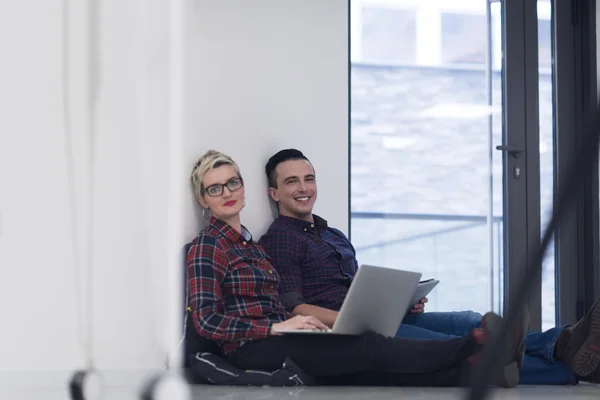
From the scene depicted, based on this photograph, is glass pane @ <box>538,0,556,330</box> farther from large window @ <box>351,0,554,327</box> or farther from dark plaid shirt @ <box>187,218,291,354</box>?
dark plaid shirt @ <box>187,218,291,354</box>

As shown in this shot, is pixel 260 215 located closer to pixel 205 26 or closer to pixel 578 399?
pixel 205 26

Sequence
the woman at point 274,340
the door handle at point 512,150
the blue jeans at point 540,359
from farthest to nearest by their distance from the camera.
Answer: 1. the door handle at point 512,150
2. the blue jeans at point 540,359
3. the woman at point 274,340

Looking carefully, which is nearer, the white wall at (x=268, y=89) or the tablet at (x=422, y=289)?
the tablet at (x=422, y=289)

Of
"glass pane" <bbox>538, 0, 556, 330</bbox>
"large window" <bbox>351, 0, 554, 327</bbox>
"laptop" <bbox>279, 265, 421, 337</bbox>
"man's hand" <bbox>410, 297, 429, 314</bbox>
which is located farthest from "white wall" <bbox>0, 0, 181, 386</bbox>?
"glass pane" <bbox>538, 0, 556, 330</bbox>

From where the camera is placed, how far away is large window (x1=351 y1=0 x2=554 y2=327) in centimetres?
380

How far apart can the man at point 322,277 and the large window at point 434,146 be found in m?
0.46

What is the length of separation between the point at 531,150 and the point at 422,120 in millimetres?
600

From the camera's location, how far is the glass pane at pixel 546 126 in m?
4.05

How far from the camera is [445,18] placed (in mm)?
3959

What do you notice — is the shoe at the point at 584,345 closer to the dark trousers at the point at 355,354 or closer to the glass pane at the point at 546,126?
the dark trousers at the point at 355,354

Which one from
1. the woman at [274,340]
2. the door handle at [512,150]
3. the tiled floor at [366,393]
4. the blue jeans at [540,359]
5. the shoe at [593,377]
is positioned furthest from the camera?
the door handle at [512,150]

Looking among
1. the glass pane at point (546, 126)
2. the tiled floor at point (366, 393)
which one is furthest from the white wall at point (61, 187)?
the glass pane at point (546, 126)

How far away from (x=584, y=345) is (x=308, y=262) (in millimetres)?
1098

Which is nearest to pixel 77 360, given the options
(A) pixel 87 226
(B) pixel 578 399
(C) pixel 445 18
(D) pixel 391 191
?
(A) pixel 87 226
